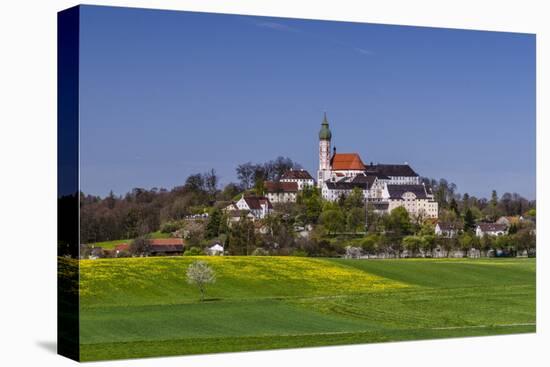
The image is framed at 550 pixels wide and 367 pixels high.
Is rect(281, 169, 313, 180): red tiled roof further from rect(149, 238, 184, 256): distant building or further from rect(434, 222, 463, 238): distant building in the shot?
rect(434, 222, 463, 238): distant building

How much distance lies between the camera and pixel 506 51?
2916cm

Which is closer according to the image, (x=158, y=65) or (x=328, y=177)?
(x=158, y=65)

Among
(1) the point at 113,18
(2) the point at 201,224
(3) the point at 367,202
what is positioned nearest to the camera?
(1) the point at 113,18

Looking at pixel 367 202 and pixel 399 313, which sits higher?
pixel 367 202

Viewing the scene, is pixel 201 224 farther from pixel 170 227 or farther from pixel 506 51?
pixel 506 51

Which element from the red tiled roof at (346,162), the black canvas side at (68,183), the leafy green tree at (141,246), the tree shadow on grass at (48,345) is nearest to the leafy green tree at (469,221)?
the red tiled roof at (346,162)

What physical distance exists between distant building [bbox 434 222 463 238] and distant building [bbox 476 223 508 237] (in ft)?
1.74

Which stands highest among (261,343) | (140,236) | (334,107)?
(334,107)

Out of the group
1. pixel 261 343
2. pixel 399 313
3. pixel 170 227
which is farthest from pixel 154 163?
pixel 399 313

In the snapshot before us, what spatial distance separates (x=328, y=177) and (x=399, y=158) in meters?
1.50

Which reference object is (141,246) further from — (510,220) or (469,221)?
(510,220)

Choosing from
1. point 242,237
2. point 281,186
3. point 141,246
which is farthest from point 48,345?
point 281,186

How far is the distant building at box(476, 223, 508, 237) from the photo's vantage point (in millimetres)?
29469

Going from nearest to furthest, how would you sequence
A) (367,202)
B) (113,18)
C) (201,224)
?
(113,18) < (201,224) < (367,202)
